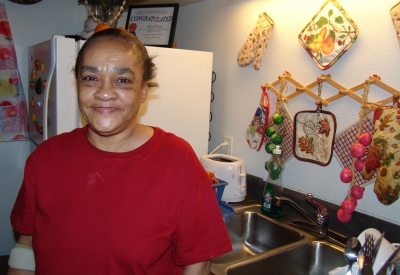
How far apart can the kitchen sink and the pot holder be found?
2.21 ft

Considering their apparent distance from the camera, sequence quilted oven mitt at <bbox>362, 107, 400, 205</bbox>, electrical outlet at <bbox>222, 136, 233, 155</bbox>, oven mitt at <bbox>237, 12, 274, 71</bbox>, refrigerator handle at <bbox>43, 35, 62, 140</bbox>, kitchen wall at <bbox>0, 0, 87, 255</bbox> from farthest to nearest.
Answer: kitchen wall at <bbox>0, 0, 87, 255</bbox> → electrical outlet at <bbox>222, 136, 233, 155</bbox> → oven mitt at <bbox>237, 12, 274, 71</bbox> → refrigerator handle at <bbox>43, 35, 62, 140</bbox> → quilted oven mitt at <bbox>362, 107, 400, 205</bbox>

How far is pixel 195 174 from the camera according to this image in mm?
921

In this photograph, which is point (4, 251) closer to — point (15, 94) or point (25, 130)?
point (25, 130)

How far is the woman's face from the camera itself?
869mm

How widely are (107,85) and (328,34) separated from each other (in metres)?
0.92

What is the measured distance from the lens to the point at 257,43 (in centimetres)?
168

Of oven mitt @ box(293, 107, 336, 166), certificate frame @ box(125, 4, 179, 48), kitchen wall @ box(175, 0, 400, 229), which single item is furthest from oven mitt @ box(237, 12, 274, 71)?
Result: certificate frame @ box(125, 4, 179, 48)

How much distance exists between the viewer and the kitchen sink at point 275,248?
3.93 ft

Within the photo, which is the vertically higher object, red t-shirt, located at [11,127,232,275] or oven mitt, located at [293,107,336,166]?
oven mitt, located at [293,107,336,166]

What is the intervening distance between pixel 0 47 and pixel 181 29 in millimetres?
1141

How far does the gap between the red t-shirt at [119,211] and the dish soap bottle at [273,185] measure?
68cm

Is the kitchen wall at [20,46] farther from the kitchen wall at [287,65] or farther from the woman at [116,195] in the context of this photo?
the woman at [116,195]

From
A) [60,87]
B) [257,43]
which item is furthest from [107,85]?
[257,43]

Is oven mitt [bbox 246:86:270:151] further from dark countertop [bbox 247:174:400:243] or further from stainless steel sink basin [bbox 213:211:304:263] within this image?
stainless steel sink basin [bbox 213:211:304:263]
